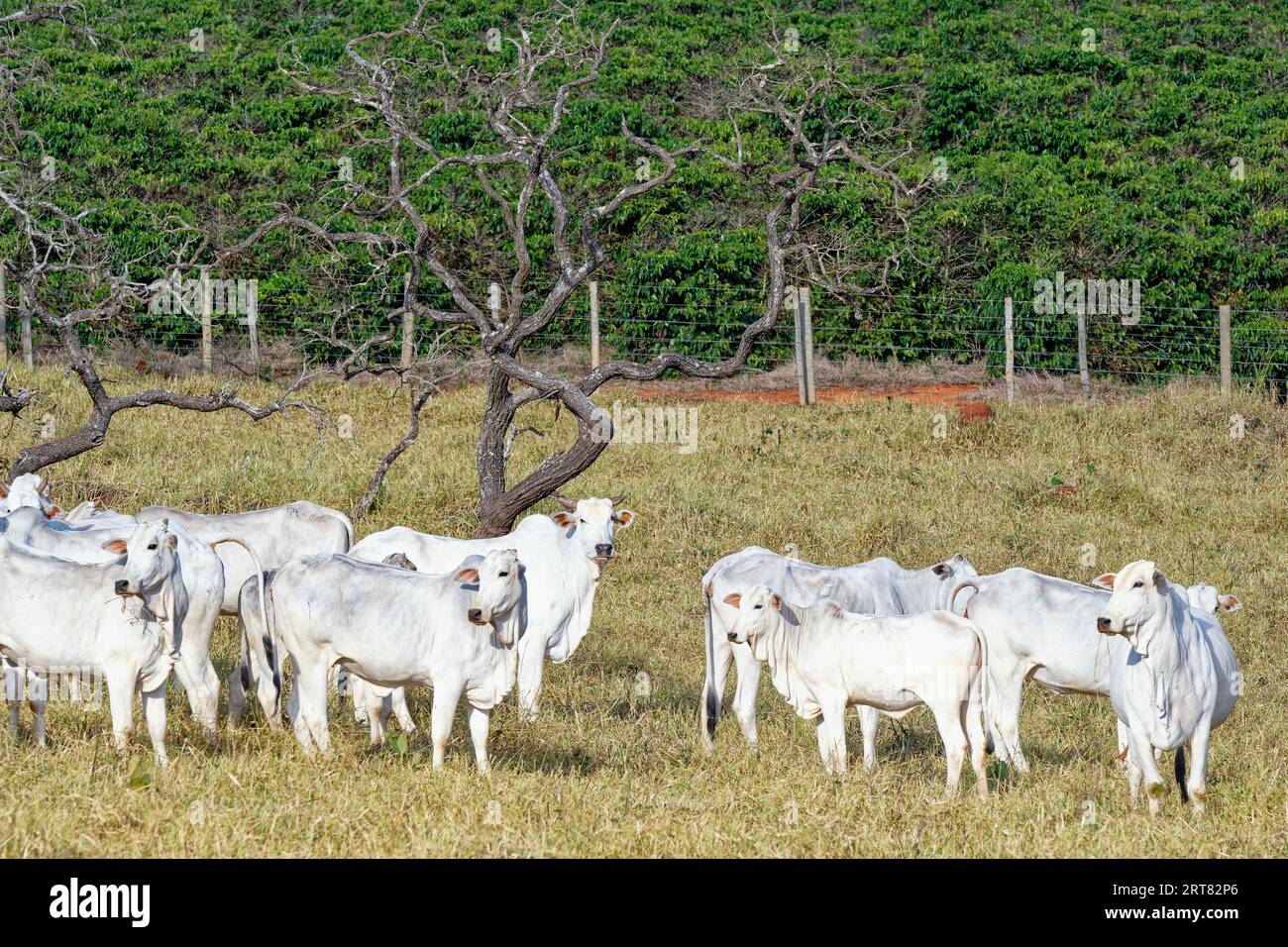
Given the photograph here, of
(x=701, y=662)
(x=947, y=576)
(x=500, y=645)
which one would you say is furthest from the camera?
(x=701, y=662)

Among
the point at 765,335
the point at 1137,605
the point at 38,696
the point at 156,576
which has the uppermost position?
the point at 765,335

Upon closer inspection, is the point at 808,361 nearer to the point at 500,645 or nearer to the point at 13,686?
the point at 500,645

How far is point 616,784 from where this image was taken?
7.36m

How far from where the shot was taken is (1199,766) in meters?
7.40

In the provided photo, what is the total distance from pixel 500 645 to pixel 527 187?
5254 mm

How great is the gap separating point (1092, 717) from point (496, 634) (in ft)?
14.1

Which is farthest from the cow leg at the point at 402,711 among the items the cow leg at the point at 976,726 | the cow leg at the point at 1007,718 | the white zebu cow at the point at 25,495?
the cow leg at the point at 1007,718

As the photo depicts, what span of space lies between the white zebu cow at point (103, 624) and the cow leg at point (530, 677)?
7.43 feet

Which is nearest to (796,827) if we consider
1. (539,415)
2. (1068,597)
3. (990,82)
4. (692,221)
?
(1068,597)

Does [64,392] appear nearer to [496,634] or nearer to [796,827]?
[496,634]

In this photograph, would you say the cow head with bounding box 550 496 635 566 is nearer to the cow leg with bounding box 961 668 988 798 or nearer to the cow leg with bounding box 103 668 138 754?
the cow leg with bounding box 961 668 988 798

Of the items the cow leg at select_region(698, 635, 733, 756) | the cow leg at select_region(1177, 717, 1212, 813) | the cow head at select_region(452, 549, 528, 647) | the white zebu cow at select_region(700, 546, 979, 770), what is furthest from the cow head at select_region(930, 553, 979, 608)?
the cow head at select_region(452, 549, 528, 647)

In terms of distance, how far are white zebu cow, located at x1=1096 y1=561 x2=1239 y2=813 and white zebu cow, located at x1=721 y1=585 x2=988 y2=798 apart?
0.73 meters

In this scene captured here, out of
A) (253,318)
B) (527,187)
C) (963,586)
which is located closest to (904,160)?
(253,318)
